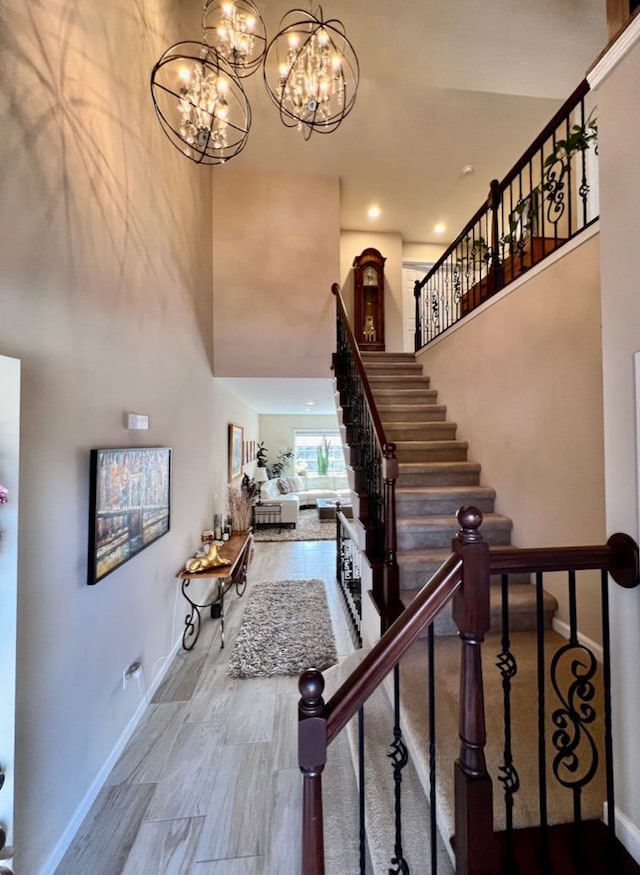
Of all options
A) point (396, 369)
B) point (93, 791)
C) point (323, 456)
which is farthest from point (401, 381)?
point (323, 456)

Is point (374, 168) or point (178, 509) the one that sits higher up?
point (374, 168)

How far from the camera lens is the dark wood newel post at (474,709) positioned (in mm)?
1042

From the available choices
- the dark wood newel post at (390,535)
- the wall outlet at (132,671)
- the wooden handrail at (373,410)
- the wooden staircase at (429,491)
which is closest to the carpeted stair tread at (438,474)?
the wooden staircase at (429,491)

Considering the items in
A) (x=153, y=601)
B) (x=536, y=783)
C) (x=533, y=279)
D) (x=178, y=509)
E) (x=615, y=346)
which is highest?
(x=533, y=279)

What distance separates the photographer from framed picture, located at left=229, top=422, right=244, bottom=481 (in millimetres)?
5469

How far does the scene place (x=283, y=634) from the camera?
10.5 feet

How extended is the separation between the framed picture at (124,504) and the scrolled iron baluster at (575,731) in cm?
188

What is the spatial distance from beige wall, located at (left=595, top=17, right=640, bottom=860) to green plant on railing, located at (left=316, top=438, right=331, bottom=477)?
9427mm

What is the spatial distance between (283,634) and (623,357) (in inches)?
122

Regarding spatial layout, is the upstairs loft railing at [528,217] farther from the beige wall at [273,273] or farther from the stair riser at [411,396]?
the beige wall at [273,273]

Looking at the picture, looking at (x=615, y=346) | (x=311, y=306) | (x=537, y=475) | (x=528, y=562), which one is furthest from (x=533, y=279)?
(x=311, y=306)

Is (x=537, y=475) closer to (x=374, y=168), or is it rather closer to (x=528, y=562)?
(x=528, y=562)

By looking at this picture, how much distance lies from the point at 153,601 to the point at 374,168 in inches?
210

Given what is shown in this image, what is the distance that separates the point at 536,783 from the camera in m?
1.35
